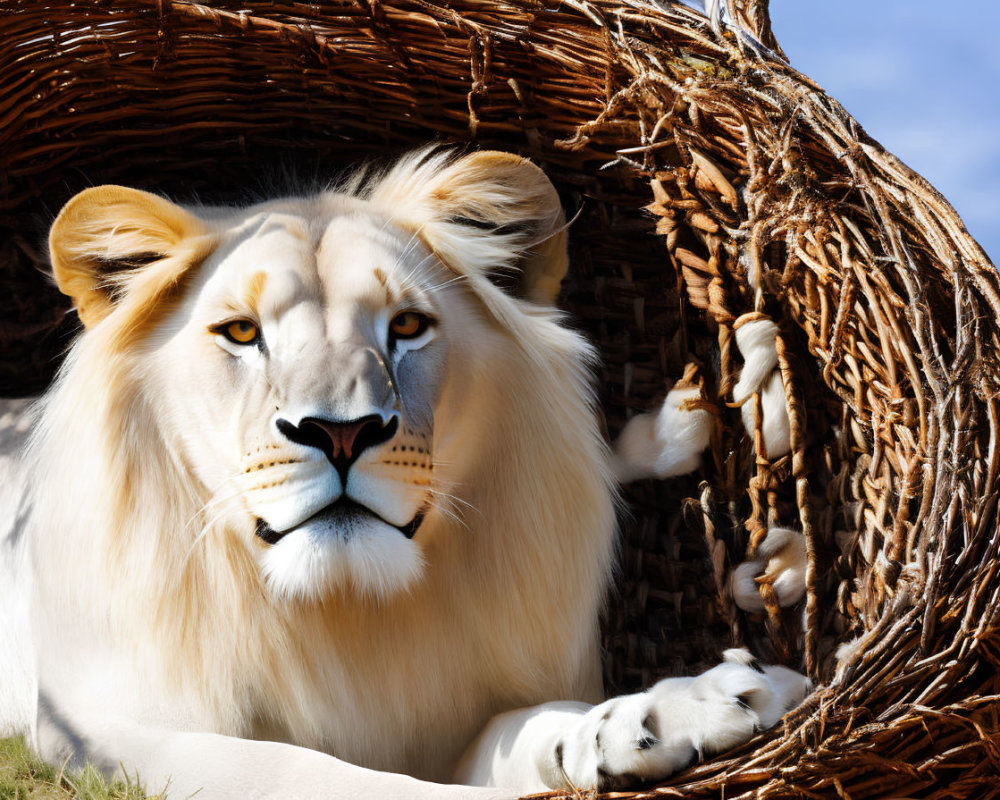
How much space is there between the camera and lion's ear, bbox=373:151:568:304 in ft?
4.82

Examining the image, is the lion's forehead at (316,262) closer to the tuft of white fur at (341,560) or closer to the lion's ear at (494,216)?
the lion's ear at (494,216)

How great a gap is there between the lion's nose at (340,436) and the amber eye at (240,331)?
162mm

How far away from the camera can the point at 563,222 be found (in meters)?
1.57

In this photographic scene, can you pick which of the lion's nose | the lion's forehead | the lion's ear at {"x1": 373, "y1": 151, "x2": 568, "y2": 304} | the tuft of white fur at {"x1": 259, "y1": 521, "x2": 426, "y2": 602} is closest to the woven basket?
the lion's ear at {"x1": 373, "y1": 151, "x2": 568, "y2": 304}

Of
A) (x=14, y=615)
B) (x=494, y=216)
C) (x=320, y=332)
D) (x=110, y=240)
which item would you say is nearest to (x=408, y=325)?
(x=320, y=332)

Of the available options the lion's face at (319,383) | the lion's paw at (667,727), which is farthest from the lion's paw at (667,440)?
the lion's paw at (667,727)

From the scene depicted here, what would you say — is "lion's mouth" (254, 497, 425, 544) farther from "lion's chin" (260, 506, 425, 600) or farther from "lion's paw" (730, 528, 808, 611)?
"lion's paw" (730, 528, 808, 611)

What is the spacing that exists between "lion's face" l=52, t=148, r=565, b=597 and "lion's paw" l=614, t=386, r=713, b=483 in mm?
246

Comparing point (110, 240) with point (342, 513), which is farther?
point (110, 240)

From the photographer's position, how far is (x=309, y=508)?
3.87 feet

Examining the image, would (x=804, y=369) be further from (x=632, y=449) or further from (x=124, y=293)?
(x=124, y=293)

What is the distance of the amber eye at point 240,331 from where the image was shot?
1318 millimetres

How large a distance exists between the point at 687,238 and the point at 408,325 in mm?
515

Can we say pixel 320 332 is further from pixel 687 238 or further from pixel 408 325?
pixel 687 238
